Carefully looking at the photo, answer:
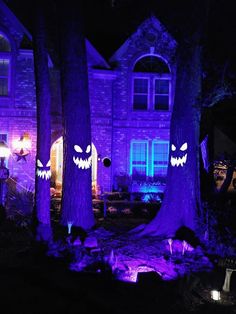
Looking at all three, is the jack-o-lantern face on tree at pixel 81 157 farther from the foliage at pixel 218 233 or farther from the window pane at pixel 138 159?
the window pane at pixel 138 159

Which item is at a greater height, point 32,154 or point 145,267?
point 32,154

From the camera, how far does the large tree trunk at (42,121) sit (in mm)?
9523

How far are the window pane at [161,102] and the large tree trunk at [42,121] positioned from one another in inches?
374

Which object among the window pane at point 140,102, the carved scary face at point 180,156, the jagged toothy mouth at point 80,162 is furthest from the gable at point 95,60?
the carved scary face at point 180,156

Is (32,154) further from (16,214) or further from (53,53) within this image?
(16,214)

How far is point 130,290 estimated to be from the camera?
19.5 ft

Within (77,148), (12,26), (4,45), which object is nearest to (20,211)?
(77,148)

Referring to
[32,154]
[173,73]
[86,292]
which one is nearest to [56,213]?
[32,154]

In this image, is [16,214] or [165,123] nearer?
[16,214]

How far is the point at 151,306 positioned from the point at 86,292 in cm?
96

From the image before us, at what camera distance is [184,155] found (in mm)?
10062

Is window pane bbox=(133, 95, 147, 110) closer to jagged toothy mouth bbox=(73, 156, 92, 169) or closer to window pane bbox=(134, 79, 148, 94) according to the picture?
window pane bbox=(134, 79, 148, 94)

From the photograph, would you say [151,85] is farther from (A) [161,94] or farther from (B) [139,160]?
(B) [139,160]

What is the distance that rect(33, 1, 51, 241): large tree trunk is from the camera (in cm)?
952
